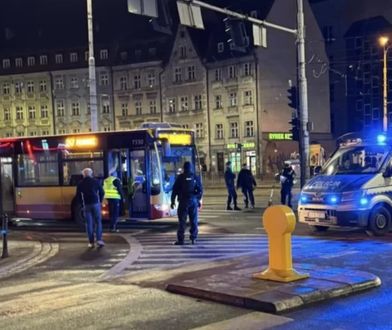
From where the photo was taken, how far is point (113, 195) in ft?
53.6

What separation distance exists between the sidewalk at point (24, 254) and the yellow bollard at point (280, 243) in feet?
15.0

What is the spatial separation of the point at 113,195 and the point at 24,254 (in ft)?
13.0

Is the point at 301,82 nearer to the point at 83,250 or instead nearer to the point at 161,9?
the point at 161,9

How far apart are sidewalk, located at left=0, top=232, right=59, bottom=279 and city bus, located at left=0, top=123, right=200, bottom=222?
286cm

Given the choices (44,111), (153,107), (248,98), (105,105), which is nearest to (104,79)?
(105,105)

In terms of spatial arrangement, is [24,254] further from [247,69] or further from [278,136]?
[247,69]

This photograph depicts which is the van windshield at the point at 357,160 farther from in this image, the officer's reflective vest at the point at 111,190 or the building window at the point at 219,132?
the building window at the point at 219,132

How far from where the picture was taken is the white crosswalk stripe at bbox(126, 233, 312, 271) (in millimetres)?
11078

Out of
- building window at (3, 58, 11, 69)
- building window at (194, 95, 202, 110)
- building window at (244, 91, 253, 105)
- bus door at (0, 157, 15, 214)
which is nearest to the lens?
bus door at (0, 157, 15, 214)

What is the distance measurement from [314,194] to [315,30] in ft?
173

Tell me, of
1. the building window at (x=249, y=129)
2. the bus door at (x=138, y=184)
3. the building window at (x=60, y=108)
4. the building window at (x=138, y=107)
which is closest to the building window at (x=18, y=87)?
the building window at (x=60, y=108)

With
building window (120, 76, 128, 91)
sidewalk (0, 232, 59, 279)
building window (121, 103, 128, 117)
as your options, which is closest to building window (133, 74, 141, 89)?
building window (120, 76, 128, 91)

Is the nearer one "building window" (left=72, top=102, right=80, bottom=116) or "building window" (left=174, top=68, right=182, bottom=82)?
"building window" (left=174, top=68, right=182, bottom=82)

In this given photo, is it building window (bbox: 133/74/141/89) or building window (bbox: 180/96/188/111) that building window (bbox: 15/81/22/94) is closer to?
building window (bbox: 133/74/141/89)
